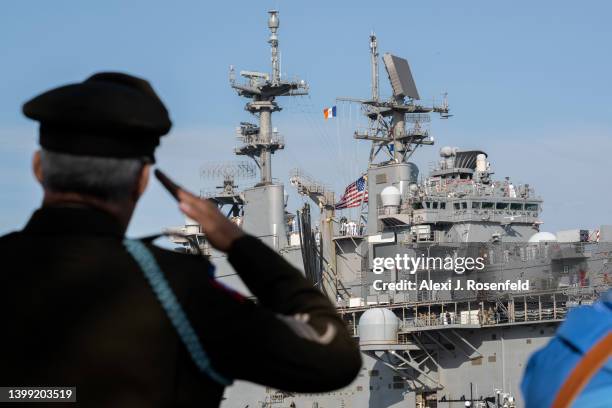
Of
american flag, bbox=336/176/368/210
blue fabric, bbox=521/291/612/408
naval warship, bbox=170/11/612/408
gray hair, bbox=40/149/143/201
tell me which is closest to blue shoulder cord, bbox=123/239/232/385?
gray hair, bbox=40/149/143/201

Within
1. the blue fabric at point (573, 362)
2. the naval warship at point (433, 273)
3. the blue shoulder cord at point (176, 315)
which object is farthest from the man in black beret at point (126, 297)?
the naval warship at point (433, 273)

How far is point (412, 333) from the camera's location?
1871 inches

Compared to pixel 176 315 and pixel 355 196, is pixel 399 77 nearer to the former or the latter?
pixel 355 196

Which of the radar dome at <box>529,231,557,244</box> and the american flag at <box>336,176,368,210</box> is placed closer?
the radar dome at <box>529,231,557,244</box>

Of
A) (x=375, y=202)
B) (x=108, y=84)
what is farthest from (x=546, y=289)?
(x=108, y=84)

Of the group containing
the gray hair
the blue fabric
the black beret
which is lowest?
the blue fabric

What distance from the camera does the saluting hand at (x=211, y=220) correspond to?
3.16m

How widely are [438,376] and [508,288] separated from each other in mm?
5077

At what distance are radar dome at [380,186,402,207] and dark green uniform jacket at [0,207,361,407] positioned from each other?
48.8 metres

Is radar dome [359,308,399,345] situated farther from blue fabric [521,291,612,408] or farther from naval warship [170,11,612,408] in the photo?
blue fabric [521,291,612,408]

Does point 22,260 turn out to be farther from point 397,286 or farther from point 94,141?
point 397,286

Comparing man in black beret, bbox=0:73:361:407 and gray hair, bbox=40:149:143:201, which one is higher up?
gray hair, bbox=40:149:143:201

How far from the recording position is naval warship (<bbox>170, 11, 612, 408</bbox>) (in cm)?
4588

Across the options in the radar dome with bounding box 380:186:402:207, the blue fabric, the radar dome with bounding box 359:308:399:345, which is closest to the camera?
the blue fabric
